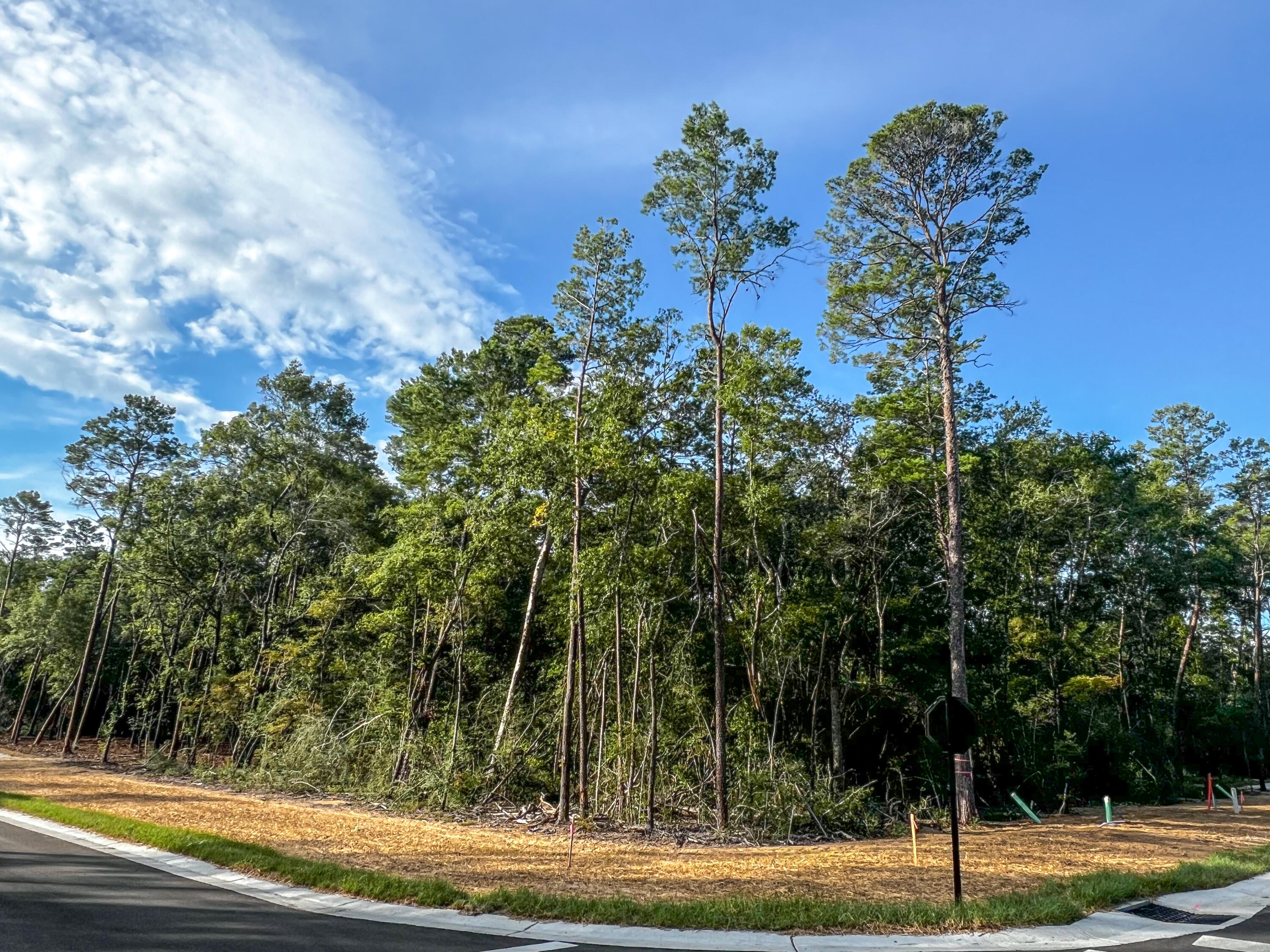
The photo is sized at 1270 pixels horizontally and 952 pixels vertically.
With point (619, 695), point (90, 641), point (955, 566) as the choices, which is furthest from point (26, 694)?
point (955, 566)

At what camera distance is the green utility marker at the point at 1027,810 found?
13.8 metres

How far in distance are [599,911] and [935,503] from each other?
14750 mm

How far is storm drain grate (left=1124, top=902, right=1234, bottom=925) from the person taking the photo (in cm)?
771

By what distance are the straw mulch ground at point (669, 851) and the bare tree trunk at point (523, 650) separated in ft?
11.0

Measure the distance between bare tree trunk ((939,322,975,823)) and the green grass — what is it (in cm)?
662

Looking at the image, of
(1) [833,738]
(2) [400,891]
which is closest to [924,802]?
(1) [833,738]

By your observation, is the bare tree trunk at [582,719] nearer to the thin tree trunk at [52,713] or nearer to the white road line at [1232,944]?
the white road line at [1232,944]

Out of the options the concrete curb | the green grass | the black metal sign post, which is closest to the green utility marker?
the green grass

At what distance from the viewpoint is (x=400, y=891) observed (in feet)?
26.6

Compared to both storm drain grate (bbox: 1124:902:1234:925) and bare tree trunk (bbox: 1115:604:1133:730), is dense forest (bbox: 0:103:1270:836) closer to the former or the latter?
bare tree trunk (bbox: 1115:604:1133:730)

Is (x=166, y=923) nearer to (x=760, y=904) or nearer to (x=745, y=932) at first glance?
(x=745, y=932)

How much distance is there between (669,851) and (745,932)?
6187 mm

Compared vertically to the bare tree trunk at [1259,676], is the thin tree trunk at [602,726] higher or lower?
lower

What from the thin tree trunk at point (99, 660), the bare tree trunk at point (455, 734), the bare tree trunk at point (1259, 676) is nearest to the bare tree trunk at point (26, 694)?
the thin tree trunk at point (99, 660)
